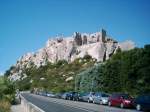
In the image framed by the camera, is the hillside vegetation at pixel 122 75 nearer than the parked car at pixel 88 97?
Yes

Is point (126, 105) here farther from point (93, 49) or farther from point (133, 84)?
point (93, 49)

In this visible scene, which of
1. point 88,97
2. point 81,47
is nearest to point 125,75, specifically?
Result: point 88,97

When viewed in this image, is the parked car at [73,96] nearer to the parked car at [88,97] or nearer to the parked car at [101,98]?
the parked car at [88,97]

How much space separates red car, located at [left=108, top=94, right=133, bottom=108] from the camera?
43.4 metres

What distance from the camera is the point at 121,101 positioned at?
146 feet

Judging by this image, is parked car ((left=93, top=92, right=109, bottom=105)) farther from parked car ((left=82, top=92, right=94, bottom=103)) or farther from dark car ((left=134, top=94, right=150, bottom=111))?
dark car ((left=134, top=94, right=150, bottom=111))

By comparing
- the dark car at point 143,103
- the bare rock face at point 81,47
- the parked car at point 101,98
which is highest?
the bare rock face at point 81,47

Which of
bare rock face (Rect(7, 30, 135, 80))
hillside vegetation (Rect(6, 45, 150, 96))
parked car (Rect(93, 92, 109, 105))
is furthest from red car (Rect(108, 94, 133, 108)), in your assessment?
bare rock face (Rect(7, 30, 135, 80))

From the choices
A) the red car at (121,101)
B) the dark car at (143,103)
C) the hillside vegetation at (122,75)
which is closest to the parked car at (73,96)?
the hillside vegetation at (122,75)

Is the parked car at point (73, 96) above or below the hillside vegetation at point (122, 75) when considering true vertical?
below

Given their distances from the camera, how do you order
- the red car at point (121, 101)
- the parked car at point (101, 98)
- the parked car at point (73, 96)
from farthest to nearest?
the parked car at point (73, 96) → the parked car at point (101, 98) → the red car at point (121, 101)

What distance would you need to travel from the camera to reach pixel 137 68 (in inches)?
2413

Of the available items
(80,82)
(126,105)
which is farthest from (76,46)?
(126,105)

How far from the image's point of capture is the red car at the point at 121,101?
43.4m
